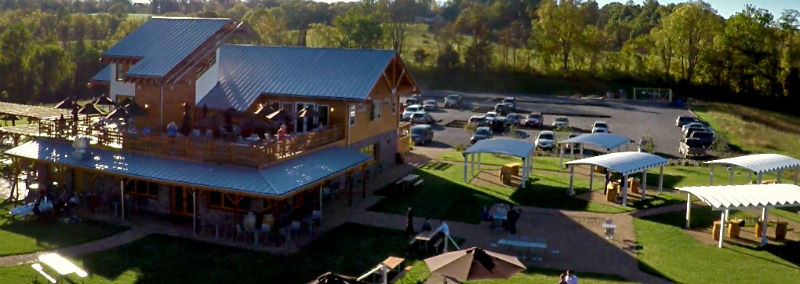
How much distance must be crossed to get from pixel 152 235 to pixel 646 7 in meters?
131

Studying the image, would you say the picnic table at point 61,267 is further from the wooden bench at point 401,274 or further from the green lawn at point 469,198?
the green lawn at point 469,198

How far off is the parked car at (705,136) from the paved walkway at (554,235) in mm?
20223

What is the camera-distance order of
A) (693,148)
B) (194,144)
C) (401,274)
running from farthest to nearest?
1. (693,148)
2. (194,144)
3. (401,274)

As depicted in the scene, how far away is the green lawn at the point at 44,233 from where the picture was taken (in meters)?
22.3

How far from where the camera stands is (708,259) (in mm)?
22391

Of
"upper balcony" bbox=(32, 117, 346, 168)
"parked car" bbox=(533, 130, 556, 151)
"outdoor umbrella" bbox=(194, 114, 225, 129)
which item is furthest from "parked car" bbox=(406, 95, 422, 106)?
"outdoor umbrella" bbox=(194, 114, 225, 129)

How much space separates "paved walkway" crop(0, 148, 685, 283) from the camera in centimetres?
2169

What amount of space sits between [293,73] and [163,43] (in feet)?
18.2

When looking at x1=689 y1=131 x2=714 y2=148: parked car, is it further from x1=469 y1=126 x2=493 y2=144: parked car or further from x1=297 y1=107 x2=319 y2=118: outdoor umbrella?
x1=297 y1=107 x2=319 y2=118: outdoor umbrella

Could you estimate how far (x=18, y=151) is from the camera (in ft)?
90.5

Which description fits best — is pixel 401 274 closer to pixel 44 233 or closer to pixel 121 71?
pixel 44 233

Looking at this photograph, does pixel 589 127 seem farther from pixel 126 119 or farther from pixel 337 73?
pixel 126 119

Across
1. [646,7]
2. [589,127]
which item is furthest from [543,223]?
[646,7]

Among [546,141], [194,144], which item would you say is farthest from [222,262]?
[546,141]
